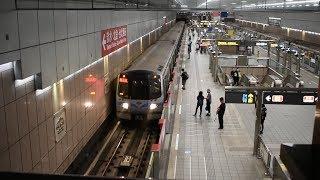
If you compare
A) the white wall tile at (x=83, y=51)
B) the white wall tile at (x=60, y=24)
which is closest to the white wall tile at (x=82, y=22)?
the white wall tile at (x=83, y=51)

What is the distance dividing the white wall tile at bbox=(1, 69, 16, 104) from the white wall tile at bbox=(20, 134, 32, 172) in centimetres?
107

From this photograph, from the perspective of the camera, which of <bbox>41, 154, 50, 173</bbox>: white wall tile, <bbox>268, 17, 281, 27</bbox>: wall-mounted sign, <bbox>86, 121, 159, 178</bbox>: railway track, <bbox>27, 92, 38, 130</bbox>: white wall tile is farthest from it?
<bbox>268, 17, 281, 27</bbox>: wall-mounted sign

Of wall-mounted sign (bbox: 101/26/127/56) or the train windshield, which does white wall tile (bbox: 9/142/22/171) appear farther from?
the train windshield

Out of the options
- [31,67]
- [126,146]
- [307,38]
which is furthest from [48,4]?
[307,38]

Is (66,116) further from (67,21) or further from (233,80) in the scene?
(233,80)

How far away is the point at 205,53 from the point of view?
142ft

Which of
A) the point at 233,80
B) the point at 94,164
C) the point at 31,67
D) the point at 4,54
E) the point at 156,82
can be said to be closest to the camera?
the point at 4,54

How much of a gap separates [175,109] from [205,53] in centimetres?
2616

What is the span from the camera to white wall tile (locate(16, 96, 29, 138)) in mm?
8336

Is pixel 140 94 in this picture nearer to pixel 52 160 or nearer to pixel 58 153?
pixel 58 153

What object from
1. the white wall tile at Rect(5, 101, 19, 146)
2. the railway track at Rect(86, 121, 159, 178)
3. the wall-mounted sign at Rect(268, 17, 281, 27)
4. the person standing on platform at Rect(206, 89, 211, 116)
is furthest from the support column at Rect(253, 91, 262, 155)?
the wall-mounted sign at Rect(268, 17, 281, 27)

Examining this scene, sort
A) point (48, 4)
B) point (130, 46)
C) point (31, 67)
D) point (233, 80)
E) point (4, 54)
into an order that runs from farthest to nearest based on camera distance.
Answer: point (130, 46) → point (233, 80) → point (48, 4) → point (31, 67) → point (4, 54)

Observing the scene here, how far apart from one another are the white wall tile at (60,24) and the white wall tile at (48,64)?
0.44 meters

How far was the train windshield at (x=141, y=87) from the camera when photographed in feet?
52.9
